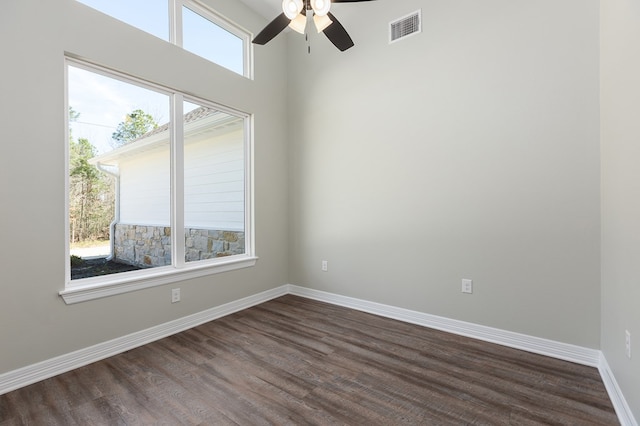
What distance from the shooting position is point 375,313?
11.0 ft

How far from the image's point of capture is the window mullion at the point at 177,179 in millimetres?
2998

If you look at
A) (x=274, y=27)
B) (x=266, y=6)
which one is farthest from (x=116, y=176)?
(x=266, y=6)

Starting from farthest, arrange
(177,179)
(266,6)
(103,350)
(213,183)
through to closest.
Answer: (266,6) < (213,183) < (177,179) < (103,350)

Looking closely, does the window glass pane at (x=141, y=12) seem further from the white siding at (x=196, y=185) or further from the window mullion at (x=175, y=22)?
the white siding at (x=196, y=185)

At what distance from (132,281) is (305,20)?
2.60 m

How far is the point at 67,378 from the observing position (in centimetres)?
213

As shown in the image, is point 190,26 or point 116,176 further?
point 190,26

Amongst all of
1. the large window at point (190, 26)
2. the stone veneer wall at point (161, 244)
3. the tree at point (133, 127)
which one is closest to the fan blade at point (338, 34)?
the large window at point (190, 26)

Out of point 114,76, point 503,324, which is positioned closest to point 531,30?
point 503,324

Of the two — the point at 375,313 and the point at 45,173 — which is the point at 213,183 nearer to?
the point at 45,173

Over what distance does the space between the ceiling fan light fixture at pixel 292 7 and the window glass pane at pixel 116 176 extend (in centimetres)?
154

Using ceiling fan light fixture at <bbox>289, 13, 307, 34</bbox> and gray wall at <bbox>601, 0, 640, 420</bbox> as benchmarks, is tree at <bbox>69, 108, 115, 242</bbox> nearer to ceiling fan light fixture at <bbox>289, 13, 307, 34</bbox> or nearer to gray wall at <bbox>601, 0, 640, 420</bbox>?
ceiling fan light fixture at <bbox>289, 13, 307, 34</bbox>

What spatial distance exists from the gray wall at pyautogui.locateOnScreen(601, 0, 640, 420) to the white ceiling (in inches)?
119

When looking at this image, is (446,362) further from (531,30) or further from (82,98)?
(82,98)
